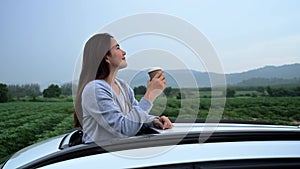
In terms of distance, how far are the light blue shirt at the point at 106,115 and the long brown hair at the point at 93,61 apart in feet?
0.32

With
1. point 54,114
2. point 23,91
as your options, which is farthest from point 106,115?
point 54,114

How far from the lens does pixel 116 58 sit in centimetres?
177

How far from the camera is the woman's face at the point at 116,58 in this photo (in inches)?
69.2

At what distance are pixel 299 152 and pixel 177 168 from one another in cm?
46

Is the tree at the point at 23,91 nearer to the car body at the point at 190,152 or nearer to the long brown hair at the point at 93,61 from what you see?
the long brown hair at the point at 93,61

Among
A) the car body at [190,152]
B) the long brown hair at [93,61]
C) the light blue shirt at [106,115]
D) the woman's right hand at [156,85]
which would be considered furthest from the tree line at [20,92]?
the car body at [190,152]

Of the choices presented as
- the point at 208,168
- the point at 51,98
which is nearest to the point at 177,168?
the point at 208,168

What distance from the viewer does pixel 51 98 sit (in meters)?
7.09

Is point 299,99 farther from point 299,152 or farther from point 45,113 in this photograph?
point 299,152

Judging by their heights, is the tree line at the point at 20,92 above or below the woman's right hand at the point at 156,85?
above

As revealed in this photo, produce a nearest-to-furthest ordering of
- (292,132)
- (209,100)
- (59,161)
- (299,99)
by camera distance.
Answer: (59,161) < (292,132) < (209,100) < (299,99)

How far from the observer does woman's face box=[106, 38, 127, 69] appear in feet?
5.77

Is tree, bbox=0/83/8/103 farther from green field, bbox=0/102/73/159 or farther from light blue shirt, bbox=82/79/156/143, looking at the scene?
light blue shirt, bbox=82/79/156/143

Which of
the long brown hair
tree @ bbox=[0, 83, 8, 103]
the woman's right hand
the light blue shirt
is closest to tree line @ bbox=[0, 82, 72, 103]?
tree @ bbox=[0, 83, 8, 103]
